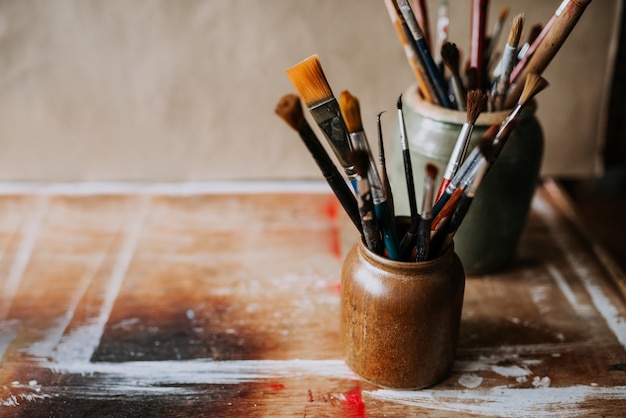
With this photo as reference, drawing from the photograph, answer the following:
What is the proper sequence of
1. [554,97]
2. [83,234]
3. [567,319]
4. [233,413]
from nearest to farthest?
[233,413], [567,319], [83,234], [554,97]

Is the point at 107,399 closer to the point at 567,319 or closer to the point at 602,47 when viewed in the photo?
the point at 567,319

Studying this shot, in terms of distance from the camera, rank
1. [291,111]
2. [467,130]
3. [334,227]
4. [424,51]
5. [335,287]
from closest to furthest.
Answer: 1. [291,111]
2. [467,130]
3. [424,51]
4. [335,287]
5. [334,227]

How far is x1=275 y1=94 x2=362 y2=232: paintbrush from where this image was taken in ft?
→ 1.80

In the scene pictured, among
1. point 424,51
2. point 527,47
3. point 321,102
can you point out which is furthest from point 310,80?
point 527,47

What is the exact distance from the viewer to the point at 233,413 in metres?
0.68

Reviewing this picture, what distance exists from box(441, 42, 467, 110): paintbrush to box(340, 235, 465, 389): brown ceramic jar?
23cm

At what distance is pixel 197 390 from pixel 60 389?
0.53 ft

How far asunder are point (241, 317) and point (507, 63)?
47cm

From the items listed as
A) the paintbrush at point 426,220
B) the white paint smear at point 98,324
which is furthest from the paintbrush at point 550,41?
the white paint smear at point 98,324

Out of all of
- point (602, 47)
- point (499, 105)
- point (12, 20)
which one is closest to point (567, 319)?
point (499, 105)

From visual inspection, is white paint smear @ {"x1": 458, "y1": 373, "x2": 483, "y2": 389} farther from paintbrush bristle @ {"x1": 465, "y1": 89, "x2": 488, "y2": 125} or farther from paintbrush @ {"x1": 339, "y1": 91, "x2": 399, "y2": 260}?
paintbrush bristle @ {"x1": 465, "y1": 89, "x2": 488, "y2": 125}

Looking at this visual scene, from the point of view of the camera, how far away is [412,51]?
772mm

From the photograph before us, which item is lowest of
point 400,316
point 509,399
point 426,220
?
point 509,399

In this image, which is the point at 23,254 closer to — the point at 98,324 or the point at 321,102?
the point at 98,324
